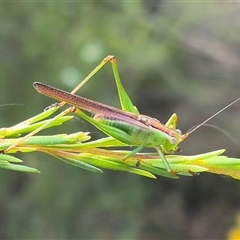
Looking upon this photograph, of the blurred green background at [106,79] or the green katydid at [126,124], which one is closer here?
the green katydid at [126,124]

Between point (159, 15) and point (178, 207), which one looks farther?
point (178, 207)

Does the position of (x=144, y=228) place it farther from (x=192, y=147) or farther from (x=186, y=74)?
(x=186, y=74)

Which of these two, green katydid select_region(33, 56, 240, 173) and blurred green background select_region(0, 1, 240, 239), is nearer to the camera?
green katydid select_region(33, 56, 240, 173)

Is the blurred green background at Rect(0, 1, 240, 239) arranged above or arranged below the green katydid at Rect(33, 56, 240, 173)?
above

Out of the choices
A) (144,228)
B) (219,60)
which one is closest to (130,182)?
(144,228)

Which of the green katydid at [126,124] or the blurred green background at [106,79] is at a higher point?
the blurred green background at [106,79]
